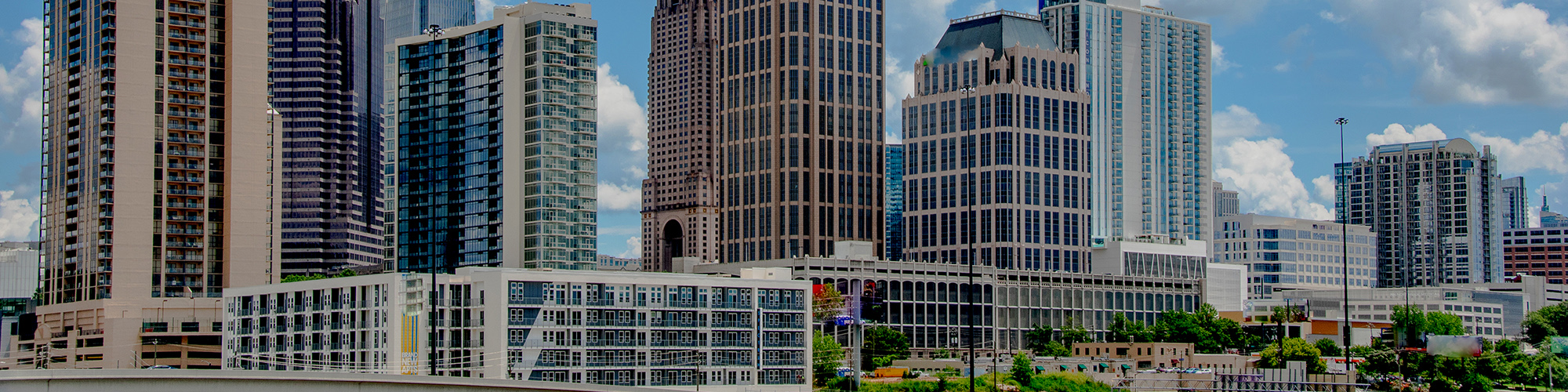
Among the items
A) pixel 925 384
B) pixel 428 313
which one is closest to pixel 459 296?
pixel 428 313

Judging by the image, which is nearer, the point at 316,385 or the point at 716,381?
the point at 316,385

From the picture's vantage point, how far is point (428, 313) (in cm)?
18175

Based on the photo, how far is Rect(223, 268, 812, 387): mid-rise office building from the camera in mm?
180875

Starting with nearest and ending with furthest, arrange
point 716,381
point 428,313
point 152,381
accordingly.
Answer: point 152,381
point 428,313
point 716,381

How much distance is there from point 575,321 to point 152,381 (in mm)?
88413

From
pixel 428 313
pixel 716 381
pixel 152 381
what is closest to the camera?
pixel 152 381

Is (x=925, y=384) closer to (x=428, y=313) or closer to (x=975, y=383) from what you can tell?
(x=975, y=383)

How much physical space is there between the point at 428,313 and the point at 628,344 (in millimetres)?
20787

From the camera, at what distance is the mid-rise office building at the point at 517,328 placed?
593ft

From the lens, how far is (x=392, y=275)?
597 ft

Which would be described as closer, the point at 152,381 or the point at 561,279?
the point at 152,381

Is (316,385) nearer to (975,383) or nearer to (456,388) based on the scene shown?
(456,388)

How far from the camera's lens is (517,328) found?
181m

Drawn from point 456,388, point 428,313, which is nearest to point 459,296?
point 428,313
